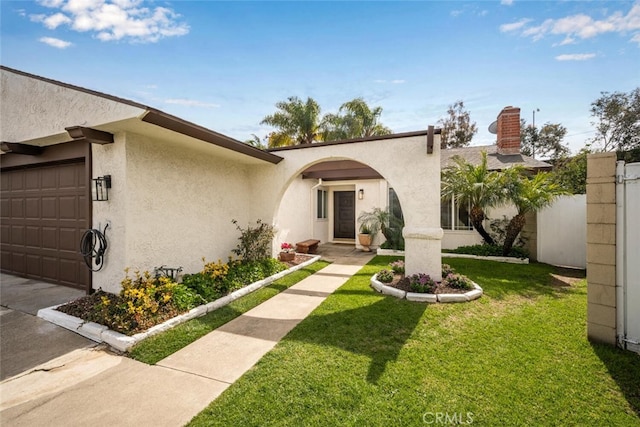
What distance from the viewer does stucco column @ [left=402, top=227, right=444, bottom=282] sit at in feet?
19.2

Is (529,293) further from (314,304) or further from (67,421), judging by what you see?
(67,421)

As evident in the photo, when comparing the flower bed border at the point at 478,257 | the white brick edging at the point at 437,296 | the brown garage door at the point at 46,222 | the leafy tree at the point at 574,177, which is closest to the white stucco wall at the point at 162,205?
the brown garage door at the point at 46,222

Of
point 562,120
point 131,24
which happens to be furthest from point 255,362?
point 562,120

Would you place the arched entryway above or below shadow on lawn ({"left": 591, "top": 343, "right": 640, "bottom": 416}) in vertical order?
above

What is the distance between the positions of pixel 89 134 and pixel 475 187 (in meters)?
10.3

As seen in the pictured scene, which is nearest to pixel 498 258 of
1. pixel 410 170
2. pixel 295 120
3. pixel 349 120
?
pixel 410 170

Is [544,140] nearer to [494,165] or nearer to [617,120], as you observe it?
[617,120]

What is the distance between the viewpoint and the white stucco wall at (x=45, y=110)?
4.61 m

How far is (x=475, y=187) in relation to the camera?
9055mm

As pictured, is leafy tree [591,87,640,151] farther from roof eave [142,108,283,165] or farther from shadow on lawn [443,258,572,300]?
roof eave [142,108,283,165]

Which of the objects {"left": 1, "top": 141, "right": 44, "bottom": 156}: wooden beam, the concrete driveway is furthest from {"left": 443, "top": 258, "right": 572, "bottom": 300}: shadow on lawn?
{"left": 1, "top": 141, "right": 44, "bottom": 156}: wooden beam

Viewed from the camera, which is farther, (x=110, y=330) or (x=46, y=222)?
(x=46, y=222)

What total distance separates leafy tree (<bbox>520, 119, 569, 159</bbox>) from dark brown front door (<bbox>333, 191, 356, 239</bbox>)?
72.7ft

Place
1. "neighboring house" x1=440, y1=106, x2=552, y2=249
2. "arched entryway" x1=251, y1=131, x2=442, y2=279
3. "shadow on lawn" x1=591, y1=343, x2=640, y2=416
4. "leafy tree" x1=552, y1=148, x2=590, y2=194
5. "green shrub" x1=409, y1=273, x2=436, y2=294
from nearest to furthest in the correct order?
1. "shadow on lawn" x1=591, y1=343, x2=640, y2=416
2. "green shrub" x1=409, y1=273, x2=436, y2=294
3. "arched entryway" x1=251, y1=131, x2=442, y2=279
4. "neighboring house" x1=440, y1=106, x2=552, y2=249
5. "leafy tree" x1=552, y1=148, x2=590, y2=194
